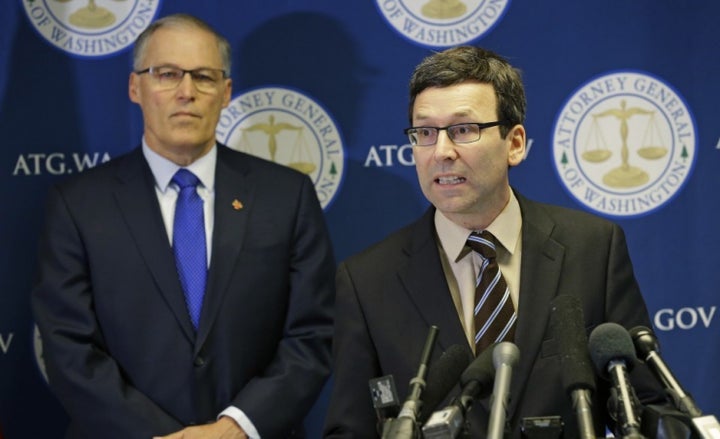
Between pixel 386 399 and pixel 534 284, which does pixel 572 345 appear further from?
pixel 534 284

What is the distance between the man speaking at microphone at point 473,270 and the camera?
2.75 m

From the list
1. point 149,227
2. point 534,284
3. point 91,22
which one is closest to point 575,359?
point 534,284

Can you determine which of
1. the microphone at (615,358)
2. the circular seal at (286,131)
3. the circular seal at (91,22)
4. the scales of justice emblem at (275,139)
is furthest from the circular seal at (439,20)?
the microphone at (615,358)

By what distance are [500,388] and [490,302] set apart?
38.5 inches

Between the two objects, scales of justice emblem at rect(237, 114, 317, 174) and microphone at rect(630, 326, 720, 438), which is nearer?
microphone at rect(630, 326, 720, 438)

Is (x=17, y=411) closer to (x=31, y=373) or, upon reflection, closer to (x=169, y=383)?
(x=31, y=373)

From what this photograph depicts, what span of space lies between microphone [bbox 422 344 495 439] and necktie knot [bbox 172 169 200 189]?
79.0 inches

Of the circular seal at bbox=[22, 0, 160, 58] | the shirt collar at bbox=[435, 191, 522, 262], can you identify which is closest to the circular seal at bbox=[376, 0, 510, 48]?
the circular seal at bbox=[22, 0, 160, 58]

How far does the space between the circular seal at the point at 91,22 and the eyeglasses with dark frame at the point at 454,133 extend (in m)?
1.82

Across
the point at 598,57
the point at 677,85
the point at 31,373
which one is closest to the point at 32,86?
the point at 31,373

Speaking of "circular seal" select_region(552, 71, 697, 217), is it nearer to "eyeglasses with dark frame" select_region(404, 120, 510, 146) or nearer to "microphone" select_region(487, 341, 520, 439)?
"eyeglasses with dark frame" select_region(404, 120, 510, 146)

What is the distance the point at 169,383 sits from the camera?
3.70 meters

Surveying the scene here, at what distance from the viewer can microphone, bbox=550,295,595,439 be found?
5.97ft

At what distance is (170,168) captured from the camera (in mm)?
3889
